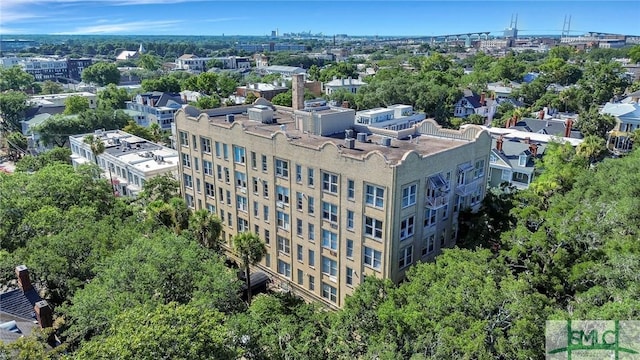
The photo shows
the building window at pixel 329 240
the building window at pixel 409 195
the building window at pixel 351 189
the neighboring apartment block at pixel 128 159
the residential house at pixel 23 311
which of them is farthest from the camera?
the neighboring apartment block at pixel 128 159

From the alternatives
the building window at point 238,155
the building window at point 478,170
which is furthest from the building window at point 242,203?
the building window at point 478,170

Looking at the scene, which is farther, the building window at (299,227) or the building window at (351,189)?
the building window at (299,227)

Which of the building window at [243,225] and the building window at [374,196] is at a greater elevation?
the building window at [374,196]

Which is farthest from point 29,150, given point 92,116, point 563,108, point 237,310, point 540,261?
point 563,108

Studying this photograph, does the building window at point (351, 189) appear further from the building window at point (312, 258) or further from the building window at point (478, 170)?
the building window at point (478, 170)

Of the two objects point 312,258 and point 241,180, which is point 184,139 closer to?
point 241,180

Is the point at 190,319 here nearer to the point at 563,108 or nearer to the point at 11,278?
the point at 11,278
